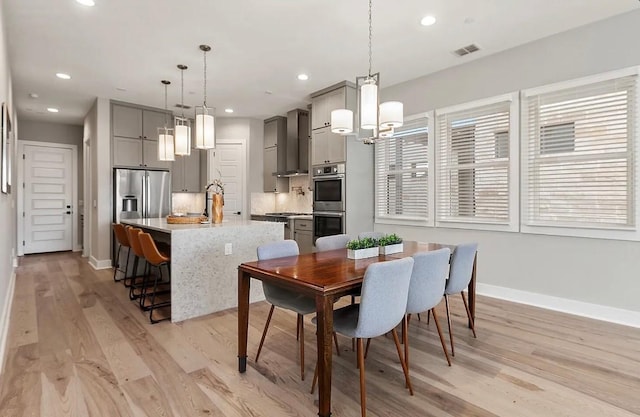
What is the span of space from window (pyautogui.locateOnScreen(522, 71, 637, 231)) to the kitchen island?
3066 millimetres

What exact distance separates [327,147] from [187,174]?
3.29 m

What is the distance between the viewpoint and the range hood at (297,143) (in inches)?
249

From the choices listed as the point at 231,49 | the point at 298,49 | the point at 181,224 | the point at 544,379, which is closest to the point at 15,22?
the point at 231,49

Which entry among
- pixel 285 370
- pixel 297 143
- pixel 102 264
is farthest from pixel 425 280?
pixel 102 264

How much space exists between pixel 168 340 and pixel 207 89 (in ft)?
12.5

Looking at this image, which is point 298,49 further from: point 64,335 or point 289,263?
point 64,335

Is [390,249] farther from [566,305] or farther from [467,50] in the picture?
[467,50]

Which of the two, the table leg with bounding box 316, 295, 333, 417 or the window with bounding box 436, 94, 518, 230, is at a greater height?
the window with bounding box 436, 94, 518, 230

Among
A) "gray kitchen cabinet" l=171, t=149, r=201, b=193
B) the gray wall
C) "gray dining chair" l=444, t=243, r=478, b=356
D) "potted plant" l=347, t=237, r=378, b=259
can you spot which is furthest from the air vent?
"gray kitchen cabinet" l=171, t=149, r=201, b=193

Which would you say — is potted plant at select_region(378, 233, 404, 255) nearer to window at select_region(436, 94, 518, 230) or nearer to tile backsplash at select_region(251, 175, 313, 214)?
window at select_region(436, 94, 518, 230)

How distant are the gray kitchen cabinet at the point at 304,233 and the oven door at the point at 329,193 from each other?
1.38ft

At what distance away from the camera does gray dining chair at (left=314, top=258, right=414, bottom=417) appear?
178 cm

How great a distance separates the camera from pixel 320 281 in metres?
1.84

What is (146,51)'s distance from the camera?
12.8 ft
